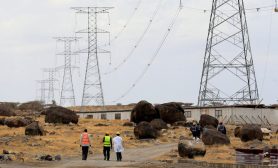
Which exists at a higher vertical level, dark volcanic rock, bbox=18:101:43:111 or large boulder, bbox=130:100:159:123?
dark volcanic rock, bbox=18:101:43:111

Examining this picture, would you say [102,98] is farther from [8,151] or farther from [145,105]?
[8,151]

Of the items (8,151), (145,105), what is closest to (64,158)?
(8,151)

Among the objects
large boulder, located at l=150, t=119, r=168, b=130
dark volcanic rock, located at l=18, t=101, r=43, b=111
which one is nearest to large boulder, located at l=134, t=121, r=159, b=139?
large boulder, located at l=150, t=119, r=168, b=130

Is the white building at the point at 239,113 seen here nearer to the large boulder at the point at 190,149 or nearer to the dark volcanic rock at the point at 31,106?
the large boulder at the point at 190,149

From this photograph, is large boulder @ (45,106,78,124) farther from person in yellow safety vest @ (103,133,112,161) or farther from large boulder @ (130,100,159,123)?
person in yellow safety vest @ (103,133,112,161)

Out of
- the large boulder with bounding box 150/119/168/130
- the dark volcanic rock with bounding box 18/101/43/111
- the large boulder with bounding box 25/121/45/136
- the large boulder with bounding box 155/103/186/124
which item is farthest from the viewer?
the dark volcanic rock with bounding box 18/101/43/111

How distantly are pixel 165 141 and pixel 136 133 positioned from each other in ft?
8.02

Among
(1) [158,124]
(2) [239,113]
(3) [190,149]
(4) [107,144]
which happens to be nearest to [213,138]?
(3) [190,149]

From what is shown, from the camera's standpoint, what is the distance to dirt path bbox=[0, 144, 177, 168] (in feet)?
108

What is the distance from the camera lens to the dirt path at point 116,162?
32.8 meters

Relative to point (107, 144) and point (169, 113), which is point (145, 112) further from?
point (107, 144)

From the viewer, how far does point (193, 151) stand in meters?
37.8

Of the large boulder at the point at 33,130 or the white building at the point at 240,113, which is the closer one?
the large boulder at the point at 33,130

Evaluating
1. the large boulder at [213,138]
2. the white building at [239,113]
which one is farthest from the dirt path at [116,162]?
the white building at [239,113]
